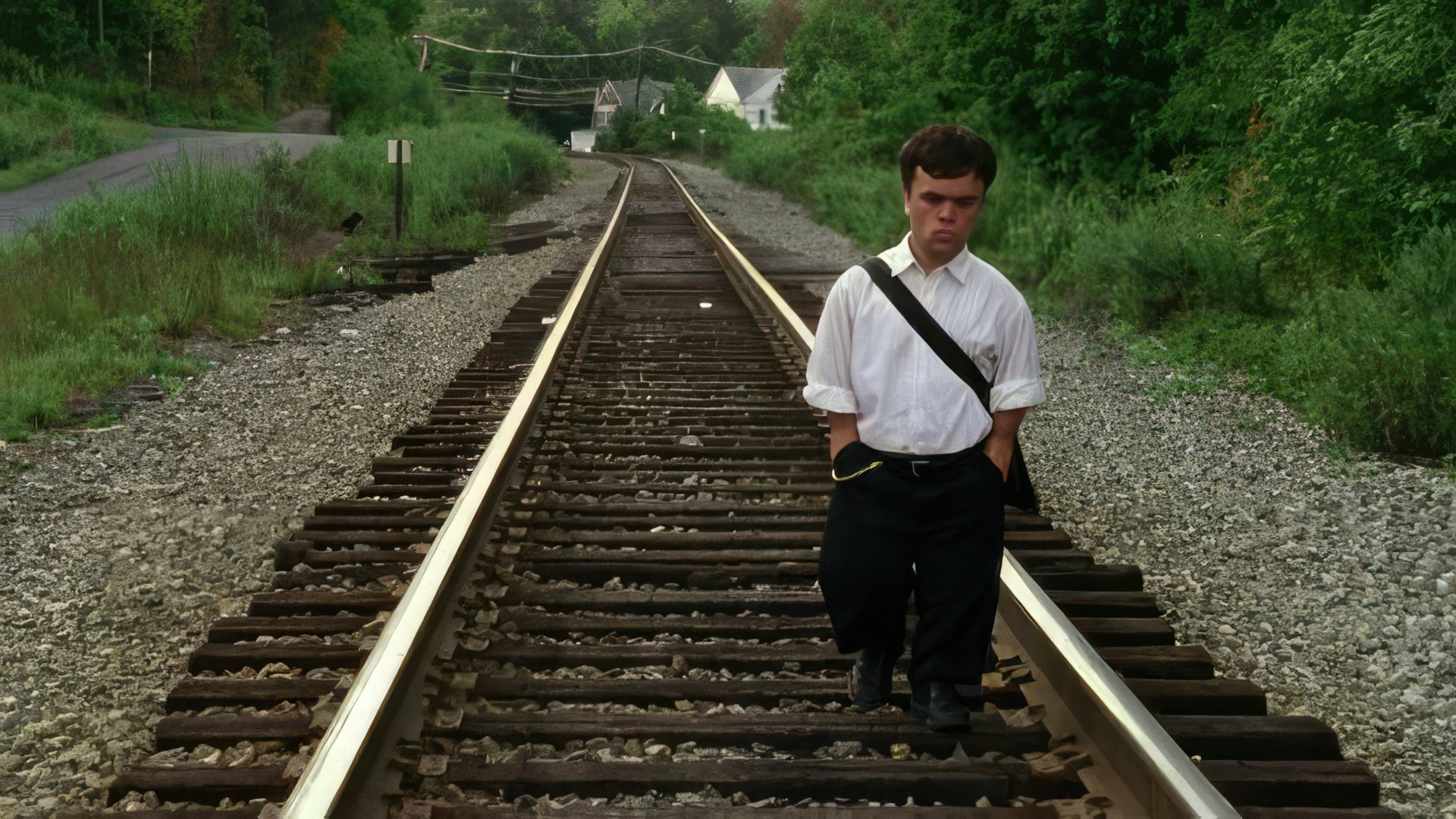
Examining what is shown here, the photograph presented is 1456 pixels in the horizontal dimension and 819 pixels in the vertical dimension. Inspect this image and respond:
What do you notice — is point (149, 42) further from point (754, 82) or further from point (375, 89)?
point (754, 82)

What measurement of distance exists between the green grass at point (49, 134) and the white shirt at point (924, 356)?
19.9 meters

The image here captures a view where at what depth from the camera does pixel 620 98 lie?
95438 millimetres

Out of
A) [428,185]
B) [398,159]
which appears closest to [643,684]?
[398,159]

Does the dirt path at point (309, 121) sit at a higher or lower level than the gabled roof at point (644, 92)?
lower

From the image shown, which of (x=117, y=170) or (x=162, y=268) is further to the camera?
(x=117, y=170)

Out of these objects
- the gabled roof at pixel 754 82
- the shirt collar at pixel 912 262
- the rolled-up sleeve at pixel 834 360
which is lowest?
the rolled-up sleeve at pixel 834 360

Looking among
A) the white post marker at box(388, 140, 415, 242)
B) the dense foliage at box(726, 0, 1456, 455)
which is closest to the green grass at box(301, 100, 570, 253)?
the white post marker at box(388, 140, 415, 242)

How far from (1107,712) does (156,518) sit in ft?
11.7

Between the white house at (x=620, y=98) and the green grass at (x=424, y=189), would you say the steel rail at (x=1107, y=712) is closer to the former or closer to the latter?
the green grass at (x=424, y=189)

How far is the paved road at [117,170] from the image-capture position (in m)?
15.7

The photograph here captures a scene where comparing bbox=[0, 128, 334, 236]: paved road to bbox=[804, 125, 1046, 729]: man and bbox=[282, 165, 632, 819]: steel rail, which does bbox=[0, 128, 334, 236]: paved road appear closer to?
bbox=[282, 165, 632, 819]: steel rail

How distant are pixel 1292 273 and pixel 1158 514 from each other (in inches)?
183

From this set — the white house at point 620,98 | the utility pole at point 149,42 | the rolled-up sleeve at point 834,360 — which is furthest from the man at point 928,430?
the white house at point 620,98

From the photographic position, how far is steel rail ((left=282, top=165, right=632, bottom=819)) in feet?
7.46
